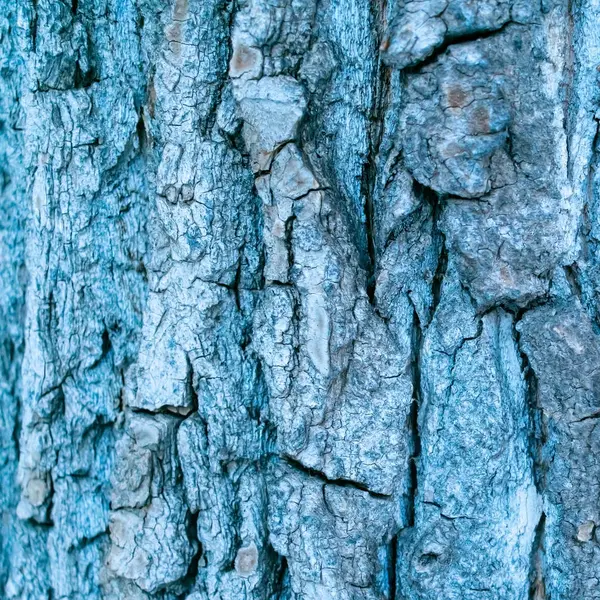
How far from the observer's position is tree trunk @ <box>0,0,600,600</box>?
101 cm

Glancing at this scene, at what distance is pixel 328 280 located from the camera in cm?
106

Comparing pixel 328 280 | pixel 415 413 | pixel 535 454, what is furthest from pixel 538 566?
pixel 328 280

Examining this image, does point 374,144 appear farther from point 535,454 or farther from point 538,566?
point 538,566

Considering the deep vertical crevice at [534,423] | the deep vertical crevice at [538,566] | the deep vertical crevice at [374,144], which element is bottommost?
the deep vertical crevice at [538,566]

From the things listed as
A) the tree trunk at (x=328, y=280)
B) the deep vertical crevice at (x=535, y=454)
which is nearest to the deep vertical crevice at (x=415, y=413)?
the tree trunk at (x=328, y=280)

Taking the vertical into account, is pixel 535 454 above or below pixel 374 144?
below

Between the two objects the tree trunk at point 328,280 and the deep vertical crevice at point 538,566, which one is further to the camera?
the deep vertical crevice at point 538,566

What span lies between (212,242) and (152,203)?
169 millimetres

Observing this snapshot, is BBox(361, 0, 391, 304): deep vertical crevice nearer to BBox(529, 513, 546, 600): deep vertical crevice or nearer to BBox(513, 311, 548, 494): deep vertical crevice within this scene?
BBox(513, 311, 548, 494): deep vertical crevice

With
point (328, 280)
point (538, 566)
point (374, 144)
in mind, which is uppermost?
point (374, 144)

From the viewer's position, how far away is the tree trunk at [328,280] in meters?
1.01

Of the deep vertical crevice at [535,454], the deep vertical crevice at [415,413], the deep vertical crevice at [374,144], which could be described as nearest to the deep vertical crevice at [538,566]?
the deep vertical crevice at [535,454]

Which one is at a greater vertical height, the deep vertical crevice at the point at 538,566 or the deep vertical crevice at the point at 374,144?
the deep vertical crevice at the point at 374,144

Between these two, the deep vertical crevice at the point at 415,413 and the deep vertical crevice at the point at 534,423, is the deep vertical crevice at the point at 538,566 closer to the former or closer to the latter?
the deep vertical crevice at the point at 534,423
